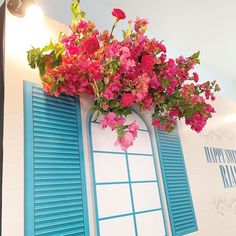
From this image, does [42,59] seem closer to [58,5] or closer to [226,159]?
[58,5]

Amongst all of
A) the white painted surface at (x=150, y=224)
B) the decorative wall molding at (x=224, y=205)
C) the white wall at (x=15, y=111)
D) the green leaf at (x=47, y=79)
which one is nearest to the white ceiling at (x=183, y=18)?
the white wall at (x=15, y=111)

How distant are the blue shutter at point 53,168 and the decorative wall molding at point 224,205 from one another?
4.47 feet

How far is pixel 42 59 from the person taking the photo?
3.89ft

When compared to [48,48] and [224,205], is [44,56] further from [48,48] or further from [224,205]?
[224,205]

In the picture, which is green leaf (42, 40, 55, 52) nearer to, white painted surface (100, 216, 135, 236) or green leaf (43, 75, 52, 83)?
green leaf (43, 75, 52, 83)

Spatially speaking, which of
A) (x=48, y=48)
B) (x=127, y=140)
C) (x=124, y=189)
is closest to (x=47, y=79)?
(x=48, y=48)

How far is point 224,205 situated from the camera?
2.18 metres

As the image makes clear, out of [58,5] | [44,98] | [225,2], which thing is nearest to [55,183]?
[44,98]

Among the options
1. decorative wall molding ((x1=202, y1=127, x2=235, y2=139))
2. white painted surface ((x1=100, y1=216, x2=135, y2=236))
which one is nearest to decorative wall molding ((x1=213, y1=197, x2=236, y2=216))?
decorative wall molding ((x1=202, y1=127, x2=235, y2=139))

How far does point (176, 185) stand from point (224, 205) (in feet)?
2.44

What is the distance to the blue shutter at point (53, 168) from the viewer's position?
1033 millimetres

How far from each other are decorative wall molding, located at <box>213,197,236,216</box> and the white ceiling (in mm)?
1628

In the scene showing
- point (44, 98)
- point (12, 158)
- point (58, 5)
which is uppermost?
point (58, 5)

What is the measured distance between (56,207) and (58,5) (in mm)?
1263
